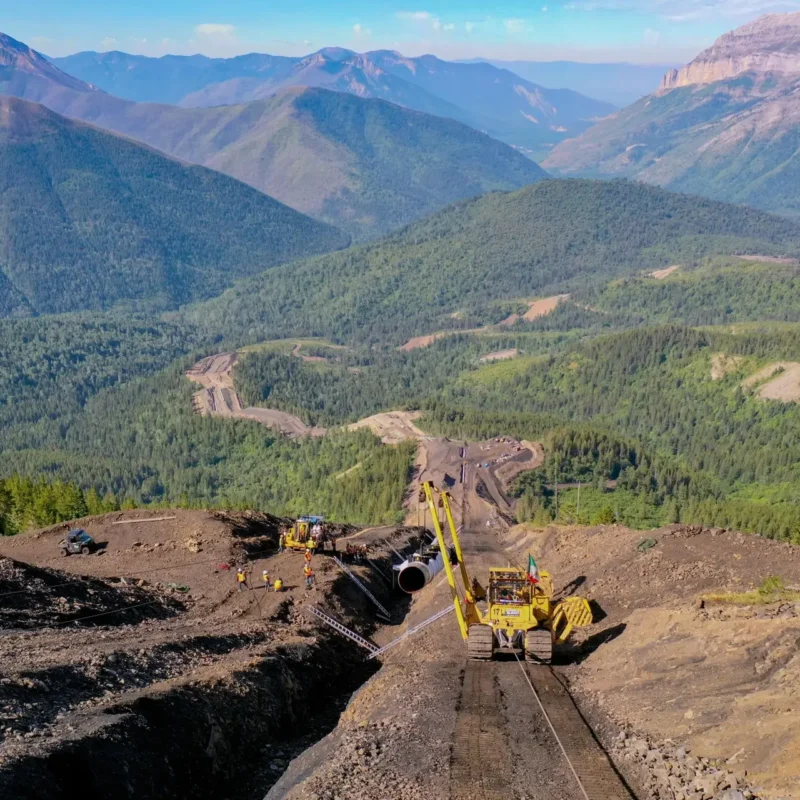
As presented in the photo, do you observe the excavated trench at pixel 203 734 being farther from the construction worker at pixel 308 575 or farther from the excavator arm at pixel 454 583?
the construction worker at pixel 308 575

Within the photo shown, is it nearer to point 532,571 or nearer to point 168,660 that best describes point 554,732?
point 168,660

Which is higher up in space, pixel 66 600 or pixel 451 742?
pixel 451 742

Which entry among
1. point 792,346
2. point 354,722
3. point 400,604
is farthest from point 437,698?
point 792,346

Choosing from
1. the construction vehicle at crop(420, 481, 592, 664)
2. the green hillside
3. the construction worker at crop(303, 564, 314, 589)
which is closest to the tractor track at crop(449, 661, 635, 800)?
the construction vehicle at crop(420, 481, 592, 664)

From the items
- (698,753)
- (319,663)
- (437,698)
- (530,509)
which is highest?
(698,753)

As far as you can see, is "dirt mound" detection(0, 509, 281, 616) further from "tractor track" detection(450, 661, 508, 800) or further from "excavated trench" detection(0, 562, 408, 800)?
"tractor track" detection(450, 661, 508, 800)

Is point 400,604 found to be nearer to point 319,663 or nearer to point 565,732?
point 319,663

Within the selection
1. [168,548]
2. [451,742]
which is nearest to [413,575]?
[451,742]
